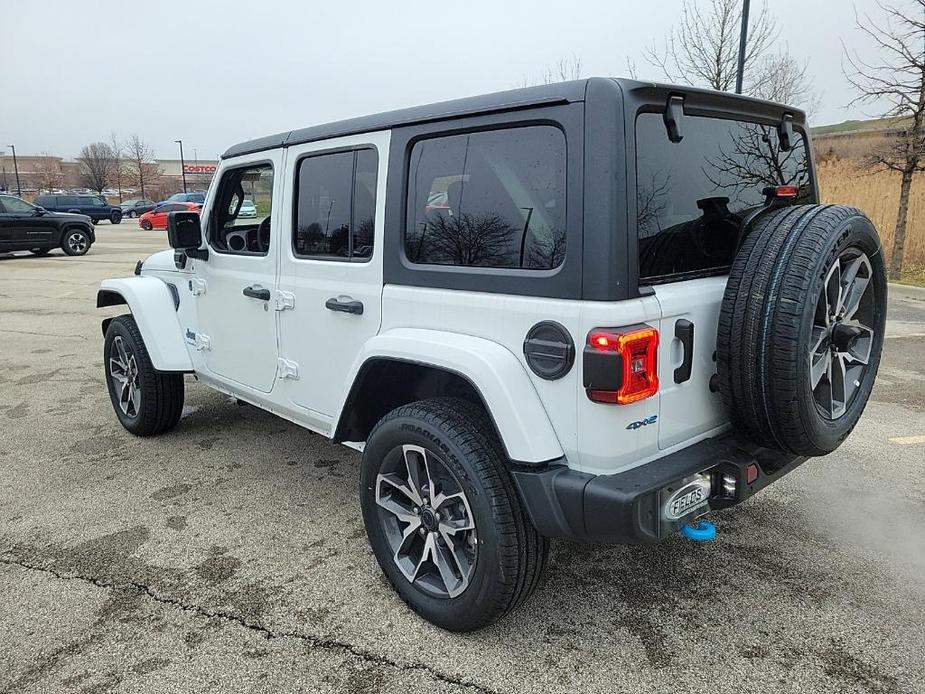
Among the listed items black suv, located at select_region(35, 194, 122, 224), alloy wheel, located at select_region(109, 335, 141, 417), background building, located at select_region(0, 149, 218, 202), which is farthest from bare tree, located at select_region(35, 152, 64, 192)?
alloy wheel, located at select_region(109, 335, 141, 417)

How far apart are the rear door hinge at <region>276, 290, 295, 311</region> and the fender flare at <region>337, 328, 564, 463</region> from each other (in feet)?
3.66

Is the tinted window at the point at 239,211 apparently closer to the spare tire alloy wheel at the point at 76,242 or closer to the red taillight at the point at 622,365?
the red taillight at the point at 622,365

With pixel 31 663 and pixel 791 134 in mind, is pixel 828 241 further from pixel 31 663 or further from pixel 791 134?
pixel 31 663

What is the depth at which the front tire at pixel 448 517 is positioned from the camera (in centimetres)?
236

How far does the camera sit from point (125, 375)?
479 cm

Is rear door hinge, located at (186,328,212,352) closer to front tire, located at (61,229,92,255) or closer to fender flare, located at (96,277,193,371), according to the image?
fender flare, located at (96,277,193,371)

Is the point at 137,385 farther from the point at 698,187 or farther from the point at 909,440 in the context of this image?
the point at 909,440

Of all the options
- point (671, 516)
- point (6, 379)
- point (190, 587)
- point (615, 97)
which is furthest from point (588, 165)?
point (6, 379)

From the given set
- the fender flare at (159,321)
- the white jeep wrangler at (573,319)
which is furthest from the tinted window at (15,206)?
the white jeep wrangler at (573,319)

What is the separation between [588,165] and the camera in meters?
2.17

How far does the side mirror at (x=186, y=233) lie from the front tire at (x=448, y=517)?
6.48ft

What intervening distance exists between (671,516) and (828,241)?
1053 millimetres

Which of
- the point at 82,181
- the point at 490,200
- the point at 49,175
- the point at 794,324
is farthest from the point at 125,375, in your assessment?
the point at 49,175

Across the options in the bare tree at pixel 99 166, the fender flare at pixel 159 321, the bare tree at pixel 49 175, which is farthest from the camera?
the bare tree at pixel 49 175
